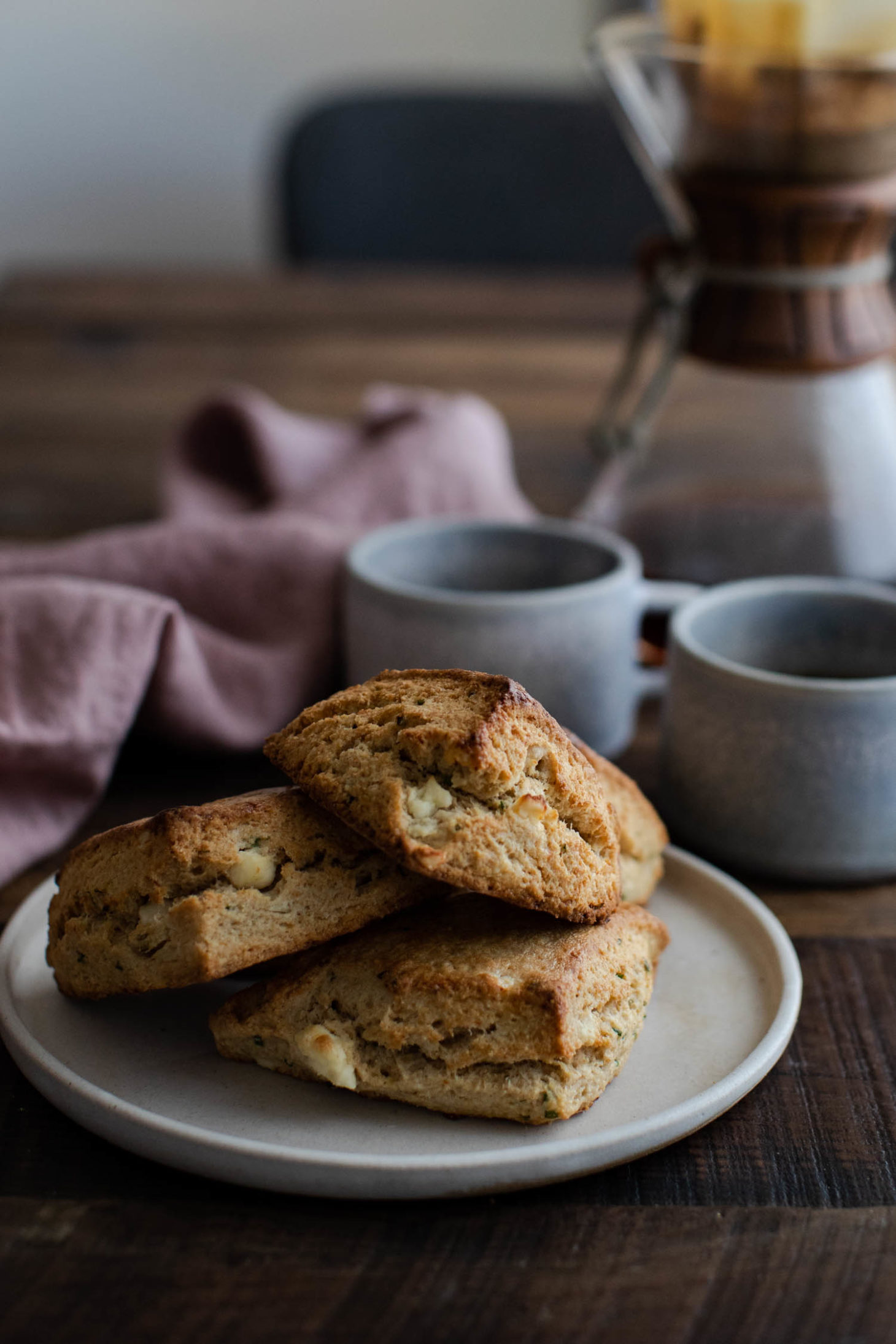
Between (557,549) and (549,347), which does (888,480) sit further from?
(549,347)

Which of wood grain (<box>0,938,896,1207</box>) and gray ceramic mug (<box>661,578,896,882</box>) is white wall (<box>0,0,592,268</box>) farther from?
wood grain (<box>0,938,896,1207</box>)

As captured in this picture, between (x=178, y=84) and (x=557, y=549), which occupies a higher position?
(x=178, y=84)

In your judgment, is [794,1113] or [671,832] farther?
[671,832]

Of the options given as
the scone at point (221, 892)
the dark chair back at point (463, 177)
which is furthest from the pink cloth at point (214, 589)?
the dark chair back at point (463, 177)

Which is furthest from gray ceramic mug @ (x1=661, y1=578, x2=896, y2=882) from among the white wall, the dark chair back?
the white wall

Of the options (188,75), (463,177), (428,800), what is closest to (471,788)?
(428,800)

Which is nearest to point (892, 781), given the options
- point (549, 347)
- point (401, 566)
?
point (401, 566)
